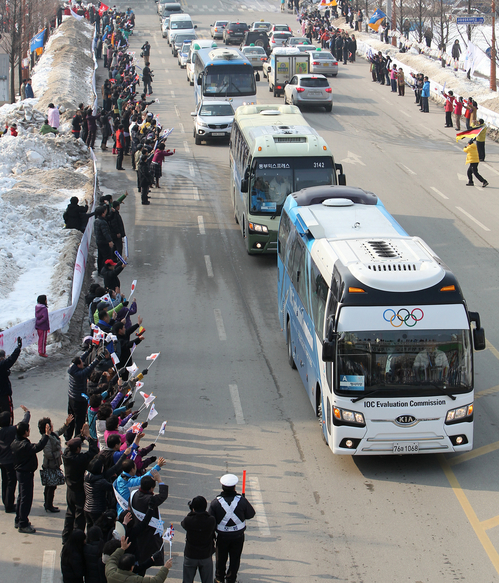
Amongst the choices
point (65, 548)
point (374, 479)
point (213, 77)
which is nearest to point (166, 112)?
point (213, 77)

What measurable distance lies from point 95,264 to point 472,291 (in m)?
8.87

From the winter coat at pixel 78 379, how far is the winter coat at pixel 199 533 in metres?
3.83

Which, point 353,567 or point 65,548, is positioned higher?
point 65,548

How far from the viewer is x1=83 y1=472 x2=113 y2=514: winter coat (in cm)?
854

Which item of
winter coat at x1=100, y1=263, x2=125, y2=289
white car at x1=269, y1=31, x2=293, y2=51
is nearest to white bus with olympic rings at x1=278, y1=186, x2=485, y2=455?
winter coat at x1=100, y1=263, x2=125, y2=289

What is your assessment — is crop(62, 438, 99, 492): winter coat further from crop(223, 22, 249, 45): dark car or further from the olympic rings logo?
crop(223, 22, 249, 45): dark car

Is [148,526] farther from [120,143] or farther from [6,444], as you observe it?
[120,143]

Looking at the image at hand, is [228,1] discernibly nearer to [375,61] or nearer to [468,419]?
[375,61]

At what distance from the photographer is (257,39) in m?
54.3

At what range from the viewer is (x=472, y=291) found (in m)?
17.4

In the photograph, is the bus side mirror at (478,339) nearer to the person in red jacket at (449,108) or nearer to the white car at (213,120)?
the white car at (213,120)

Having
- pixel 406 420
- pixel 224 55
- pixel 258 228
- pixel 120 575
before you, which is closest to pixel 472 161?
pixel 258 228

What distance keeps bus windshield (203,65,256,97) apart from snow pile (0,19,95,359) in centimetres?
576

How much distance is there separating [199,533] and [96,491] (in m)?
1.41
